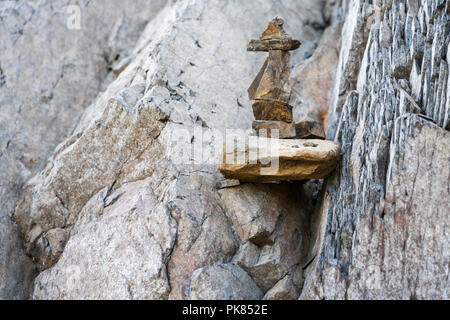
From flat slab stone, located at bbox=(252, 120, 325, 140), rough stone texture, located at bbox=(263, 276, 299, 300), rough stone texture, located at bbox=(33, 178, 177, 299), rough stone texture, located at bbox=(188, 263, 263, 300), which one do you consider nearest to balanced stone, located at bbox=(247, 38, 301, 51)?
flat slab stone, located at bbox=(252, 120, 325, 140)

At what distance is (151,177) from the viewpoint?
27.5 feet

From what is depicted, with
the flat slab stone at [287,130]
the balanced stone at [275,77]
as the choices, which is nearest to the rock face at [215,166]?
the balanced stone at [275,77]

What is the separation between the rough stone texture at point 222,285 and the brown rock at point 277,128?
7.14 feet

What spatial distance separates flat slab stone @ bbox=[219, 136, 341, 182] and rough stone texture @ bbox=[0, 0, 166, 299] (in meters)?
4.15

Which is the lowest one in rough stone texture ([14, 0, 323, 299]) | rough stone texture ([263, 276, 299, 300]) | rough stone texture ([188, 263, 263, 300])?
rough stone texture ([263, 276, 299, 300])

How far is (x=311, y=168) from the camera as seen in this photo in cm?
770

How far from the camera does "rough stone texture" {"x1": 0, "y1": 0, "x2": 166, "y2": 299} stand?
33.5 feet

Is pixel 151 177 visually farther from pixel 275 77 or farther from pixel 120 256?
pixel 275 77

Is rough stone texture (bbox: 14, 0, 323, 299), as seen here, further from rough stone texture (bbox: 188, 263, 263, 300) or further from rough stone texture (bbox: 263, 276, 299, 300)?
rough stone texture (bbox: 263, 276, 299, 300)

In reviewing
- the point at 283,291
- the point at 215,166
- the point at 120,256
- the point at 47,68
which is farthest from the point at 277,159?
the point at 47,68

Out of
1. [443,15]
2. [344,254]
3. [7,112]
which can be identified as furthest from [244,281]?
[7,112]

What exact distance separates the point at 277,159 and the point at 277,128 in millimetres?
1141

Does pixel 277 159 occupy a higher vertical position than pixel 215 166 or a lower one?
higher

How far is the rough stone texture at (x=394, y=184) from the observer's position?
21.8 ft
